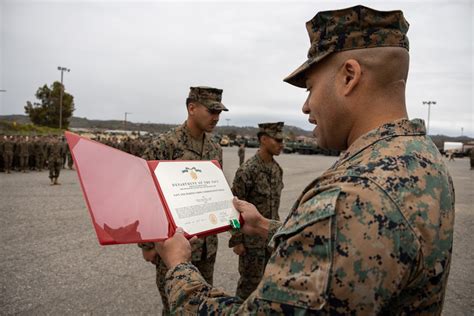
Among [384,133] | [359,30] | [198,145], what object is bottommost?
[198,145]

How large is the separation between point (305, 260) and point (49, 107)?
216 feet

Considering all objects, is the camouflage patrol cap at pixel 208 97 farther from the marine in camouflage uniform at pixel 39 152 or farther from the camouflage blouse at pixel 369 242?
the marine in camouflage uniform at pixel 39 152

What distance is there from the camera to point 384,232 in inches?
38.9

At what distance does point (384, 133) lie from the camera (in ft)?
4.04

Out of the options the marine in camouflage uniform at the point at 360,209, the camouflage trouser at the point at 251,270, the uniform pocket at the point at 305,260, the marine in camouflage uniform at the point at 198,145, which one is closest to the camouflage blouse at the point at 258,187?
the camouflage trouser at the point at 251,270

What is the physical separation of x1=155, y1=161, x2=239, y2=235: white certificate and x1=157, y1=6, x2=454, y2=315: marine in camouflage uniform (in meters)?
0.49

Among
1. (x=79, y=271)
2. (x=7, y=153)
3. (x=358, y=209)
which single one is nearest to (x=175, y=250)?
(x=358, y=209)

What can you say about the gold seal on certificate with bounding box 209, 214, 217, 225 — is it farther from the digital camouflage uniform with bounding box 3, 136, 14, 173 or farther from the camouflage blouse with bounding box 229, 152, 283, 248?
the digital camouflage uniform with bounding box 3, 136, 14, 173

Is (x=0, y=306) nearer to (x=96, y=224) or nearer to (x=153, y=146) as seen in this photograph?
(x=153, y=146)

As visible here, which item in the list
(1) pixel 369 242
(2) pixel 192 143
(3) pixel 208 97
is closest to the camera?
(1) pixel 369 242

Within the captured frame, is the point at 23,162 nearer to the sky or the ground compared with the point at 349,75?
nearer to the ground

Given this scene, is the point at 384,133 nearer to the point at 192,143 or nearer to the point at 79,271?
the point at 192,143

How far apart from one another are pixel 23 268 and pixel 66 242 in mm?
1271

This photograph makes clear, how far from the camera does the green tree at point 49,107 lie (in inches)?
2306
